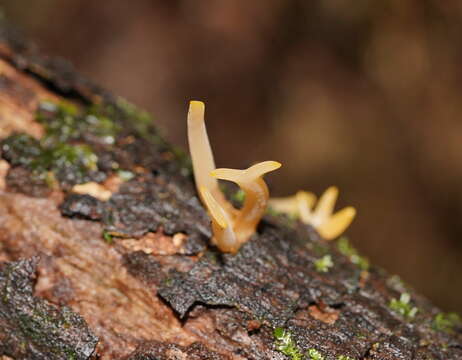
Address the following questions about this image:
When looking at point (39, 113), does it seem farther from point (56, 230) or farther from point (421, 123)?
point (421, 123)

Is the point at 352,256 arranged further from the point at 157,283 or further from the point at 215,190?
the point at 157,283

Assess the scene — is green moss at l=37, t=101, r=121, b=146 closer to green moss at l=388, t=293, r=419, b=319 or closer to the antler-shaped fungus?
the antler-shaped fungus

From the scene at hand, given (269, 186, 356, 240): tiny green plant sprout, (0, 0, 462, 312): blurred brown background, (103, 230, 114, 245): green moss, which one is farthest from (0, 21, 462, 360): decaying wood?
(0, 0, 462, 312): blurred brown background

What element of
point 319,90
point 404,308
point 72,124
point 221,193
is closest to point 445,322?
point 404,308

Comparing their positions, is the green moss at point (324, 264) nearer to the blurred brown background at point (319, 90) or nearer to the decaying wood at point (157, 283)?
the decaying wood at point (157, 283)

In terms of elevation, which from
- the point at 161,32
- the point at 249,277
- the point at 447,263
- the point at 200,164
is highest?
the point at 161,32

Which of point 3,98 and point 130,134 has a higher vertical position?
point 130,134

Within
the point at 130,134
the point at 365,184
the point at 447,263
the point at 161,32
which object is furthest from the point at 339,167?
the point at 130,134
